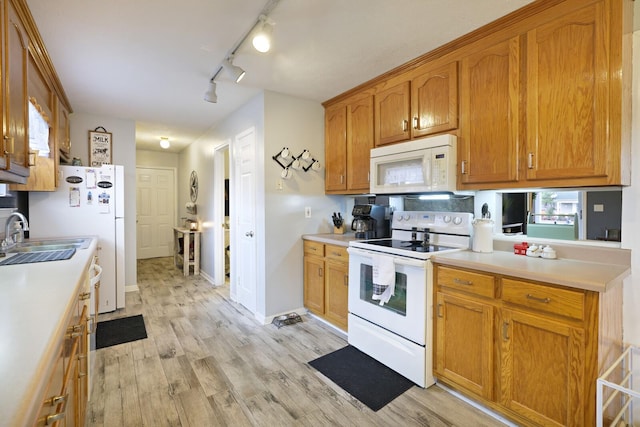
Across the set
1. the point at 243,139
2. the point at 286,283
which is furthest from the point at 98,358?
the point at 243,139

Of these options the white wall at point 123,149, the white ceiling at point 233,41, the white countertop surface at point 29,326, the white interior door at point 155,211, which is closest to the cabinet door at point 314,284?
the white ceiling at point 233,41

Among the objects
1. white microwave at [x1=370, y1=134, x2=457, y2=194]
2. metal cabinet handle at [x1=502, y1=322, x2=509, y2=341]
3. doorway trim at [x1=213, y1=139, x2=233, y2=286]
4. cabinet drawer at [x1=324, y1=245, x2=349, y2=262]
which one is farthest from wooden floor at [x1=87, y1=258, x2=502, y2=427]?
white microwave at [x1=370, y1=134, x2=457, y2=194]

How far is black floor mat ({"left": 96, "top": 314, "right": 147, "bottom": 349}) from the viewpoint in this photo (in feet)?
8.98

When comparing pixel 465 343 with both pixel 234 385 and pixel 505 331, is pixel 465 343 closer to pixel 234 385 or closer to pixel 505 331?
pixel 505 331

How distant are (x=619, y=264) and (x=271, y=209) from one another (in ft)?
8.62

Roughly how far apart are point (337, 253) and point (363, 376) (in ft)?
3.45

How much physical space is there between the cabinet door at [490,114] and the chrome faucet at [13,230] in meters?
3.29

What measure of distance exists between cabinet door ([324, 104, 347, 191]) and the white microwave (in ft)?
1.74

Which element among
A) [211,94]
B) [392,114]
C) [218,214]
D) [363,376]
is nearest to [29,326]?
[363,376]

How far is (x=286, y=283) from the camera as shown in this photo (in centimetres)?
323

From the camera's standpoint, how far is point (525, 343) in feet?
5.21

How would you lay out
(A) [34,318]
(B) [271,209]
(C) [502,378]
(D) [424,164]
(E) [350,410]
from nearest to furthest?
(A) [34,318] < (C) [502,378] < (E) [350,410] < (D) [424,164] < (B) [271,209]

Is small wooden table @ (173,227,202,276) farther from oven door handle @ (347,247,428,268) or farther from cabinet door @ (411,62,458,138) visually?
cabinet door @ (411,62,458,138)

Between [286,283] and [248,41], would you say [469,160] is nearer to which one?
[248,41]
